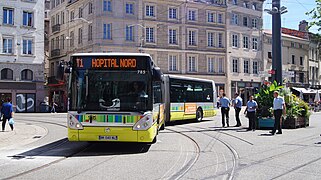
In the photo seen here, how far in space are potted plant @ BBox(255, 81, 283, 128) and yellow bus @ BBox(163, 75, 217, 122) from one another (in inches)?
175

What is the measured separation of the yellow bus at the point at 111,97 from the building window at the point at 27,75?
116ft

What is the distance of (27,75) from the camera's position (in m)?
44.8

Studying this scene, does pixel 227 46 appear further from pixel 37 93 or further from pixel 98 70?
pixel 98 70

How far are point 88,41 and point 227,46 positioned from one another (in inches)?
743

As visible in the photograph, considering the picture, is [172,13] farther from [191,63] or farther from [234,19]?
[234,19]

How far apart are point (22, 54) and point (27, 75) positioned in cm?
240

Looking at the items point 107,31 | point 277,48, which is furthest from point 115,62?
point 107,31

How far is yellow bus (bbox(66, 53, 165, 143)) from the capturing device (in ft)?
36.8

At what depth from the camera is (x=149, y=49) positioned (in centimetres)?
4769

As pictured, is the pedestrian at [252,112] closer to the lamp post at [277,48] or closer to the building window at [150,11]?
the lamp post at [277,48]

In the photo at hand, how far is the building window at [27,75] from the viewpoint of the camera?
4444 cm

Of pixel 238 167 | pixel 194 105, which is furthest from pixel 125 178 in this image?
pixel 194 105

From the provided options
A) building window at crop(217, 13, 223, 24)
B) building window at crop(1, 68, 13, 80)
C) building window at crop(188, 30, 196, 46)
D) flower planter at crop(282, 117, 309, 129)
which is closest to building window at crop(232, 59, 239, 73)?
building window at crop(217, 13, 223, 24)

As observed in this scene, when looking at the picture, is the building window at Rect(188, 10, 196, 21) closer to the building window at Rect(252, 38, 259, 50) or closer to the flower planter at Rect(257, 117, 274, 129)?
the building window at Rect(252, 38, 259, 50)
